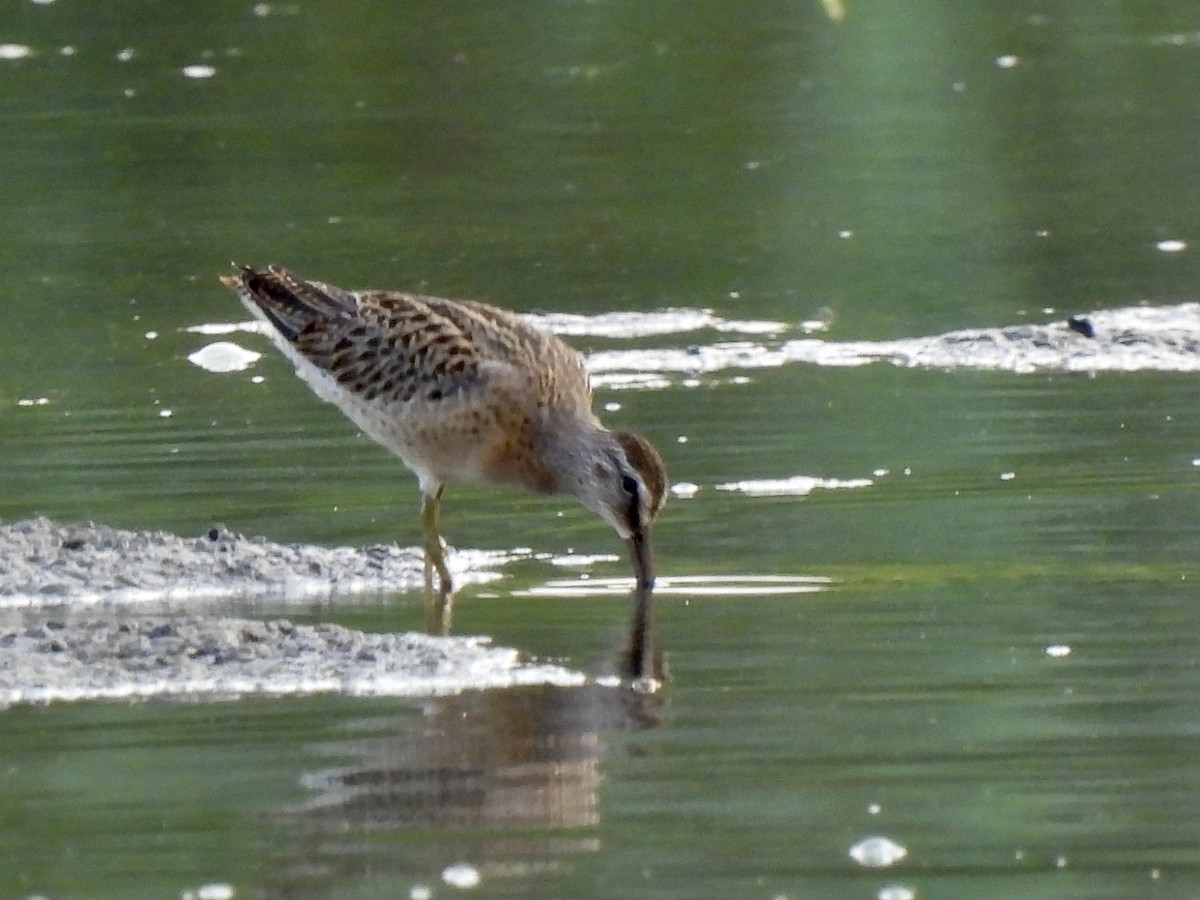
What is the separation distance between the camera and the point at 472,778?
603 cm

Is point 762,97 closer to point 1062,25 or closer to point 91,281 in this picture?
point 1062,25

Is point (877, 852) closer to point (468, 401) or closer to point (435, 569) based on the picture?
point (435, 569)

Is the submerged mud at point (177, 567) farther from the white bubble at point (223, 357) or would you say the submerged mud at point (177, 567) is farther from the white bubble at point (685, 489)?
the white bubble at point (223, 357)

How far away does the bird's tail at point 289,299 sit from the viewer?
9.52 m

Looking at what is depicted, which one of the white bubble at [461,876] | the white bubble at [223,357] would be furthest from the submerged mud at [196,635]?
the white bubble at [223,357]

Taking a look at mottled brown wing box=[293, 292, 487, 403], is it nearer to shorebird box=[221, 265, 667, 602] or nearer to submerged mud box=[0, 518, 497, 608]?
shorebird box=[221, 265, 667, 602]

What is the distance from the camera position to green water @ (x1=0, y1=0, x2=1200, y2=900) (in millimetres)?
5645

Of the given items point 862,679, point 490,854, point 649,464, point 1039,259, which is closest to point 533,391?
point 649,464

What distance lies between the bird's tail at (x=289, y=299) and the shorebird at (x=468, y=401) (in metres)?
0.05

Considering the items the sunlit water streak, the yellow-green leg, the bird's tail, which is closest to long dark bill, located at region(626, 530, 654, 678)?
the yellow-green leg

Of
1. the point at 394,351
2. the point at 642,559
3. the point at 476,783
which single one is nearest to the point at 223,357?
the point at 394,351

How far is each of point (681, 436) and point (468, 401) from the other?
1.43 meters

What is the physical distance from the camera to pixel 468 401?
8.84 m

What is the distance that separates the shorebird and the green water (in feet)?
0.87
